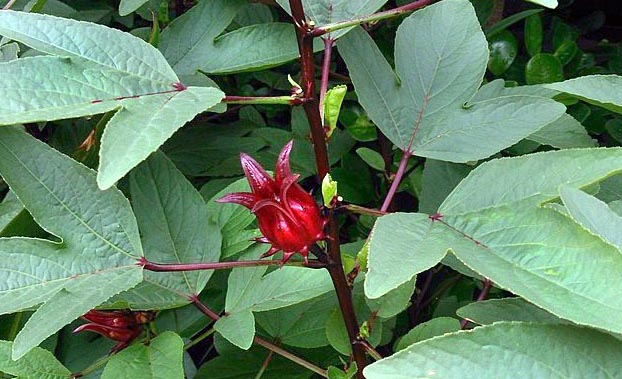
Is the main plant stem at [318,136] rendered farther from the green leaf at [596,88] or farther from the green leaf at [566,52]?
the green leaf at [566,52]

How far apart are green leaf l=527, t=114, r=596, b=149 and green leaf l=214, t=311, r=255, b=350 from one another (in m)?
0.32

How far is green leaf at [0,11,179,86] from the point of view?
501 millimetres

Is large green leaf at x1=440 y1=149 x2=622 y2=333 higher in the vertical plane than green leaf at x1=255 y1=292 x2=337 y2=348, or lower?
higher

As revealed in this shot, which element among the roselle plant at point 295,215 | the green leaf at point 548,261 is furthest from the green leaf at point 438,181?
the green leaf at point 548,261

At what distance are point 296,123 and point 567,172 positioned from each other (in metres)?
0.47

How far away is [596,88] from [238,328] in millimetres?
353

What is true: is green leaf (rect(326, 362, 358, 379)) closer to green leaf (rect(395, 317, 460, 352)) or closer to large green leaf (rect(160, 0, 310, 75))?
green leaf (rect(395, 317, 460, 352))

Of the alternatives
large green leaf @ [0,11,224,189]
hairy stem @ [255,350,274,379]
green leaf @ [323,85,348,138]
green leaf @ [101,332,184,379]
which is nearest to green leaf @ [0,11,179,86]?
large green leaf @ [0,11,224,189]

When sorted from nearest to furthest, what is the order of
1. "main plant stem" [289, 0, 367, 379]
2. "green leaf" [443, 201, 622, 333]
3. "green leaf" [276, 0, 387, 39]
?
1. "green leaf" [443, 201, 622, 333]
2. "main plant stem" [289, 0, 367, 379]
3. "green leaf" [276, 0, 387, 39]

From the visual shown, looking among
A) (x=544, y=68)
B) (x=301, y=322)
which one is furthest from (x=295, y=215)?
(x=544, y=68)

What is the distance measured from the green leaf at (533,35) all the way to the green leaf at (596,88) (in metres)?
0.34

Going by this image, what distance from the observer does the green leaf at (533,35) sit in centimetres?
93

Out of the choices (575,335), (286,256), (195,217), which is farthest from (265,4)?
(575,335)

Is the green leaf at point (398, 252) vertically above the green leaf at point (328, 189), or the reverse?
the green leaf at point (328, 189)
